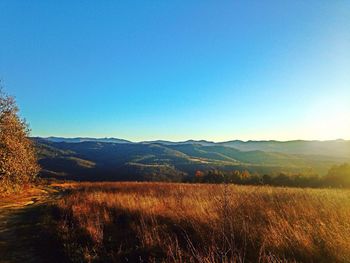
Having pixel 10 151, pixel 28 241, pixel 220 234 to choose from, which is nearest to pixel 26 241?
pixel 28 241

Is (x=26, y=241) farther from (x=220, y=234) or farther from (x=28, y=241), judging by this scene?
(x=220, y=234)

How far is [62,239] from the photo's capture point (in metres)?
Result: 8.94

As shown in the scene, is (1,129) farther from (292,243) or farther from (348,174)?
(348,174)

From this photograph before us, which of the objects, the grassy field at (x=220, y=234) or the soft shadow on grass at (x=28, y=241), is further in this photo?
the soft shadow on grass at (x=28, y=241)

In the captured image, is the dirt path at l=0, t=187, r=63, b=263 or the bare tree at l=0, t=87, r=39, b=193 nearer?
the dirt path at l=0, t=187, r=63, b=263

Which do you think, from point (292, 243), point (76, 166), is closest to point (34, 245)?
point (292, 243)

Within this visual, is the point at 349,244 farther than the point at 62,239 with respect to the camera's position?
No

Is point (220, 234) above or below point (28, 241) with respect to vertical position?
above

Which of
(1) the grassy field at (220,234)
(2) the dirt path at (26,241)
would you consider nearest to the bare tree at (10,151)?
(2) the dirt path at (26,241)

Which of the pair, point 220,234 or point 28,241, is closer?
point 220,234

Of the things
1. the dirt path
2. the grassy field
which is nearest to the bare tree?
the dirt path

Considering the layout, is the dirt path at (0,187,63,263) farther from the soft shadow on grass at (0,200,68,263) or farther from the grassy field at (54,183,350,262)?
the grassy field at (54,183,350,262)

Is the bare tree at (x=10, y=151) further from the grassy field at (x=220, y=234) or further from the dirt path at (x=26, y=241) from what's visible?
the grassy field at (x=220, y=234)

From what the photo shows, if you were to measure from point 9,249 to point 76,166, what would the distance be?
500ft
